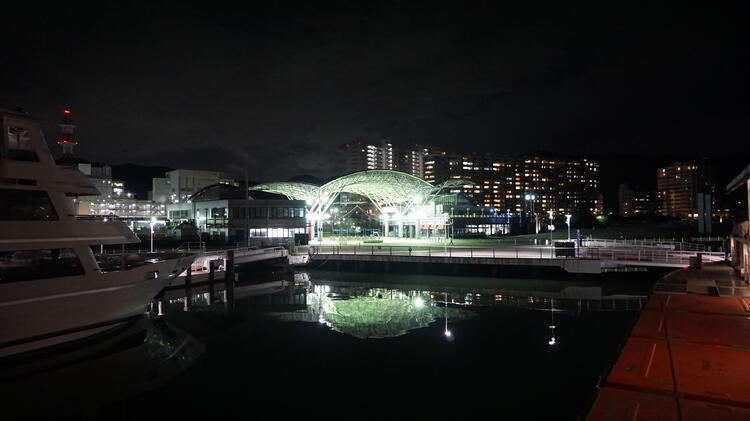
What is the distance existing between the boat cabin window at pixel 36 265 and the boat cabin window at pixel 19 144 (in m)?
4.15

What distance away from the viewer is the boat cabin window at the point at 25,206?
708 inches

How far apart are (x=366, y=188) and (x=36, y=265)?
54.9m

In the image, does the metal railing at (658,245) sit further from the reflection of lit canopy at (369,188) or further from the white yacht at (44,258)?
the white yacht at (44,258)

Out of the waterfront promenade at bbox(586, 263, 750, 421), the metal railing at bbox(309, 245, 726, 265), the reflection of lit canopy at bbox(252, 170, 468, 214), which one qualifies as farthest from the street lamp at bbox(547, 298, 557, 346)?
the reflection of lit canopy at bbox(252, 170, 468, 214)

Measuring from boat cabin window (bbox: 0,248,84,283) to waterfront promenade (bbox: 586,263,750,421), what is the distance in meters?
20.3

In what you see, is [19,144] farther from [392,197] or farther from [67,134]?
[392,197]

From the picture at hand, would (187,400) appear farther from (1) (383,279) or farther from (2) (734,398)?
(1) (383,279)

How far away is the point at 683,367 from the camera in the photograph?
8.74m

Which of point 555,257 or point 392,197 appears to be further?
point 392,197

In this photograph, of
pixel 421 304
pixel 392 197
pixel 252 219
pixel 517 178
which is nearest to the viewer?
pixel 421 304

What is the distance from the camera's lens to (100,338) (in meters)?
20.7

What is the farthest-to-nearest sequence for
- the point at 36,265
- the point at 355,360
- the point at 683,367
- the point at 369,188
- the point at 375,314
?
the point at 369,188 < the point at 375,314 < the point at 36,265 < the point at 355,360 < the point at 683,367

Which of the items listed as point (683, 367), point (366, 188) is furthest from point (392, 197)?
point (683, 367)

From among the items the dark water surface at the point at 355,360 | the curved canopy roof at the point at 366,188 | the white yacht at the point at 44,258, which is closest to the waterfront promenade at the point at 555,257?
the dark water surface at the point at 355,360
